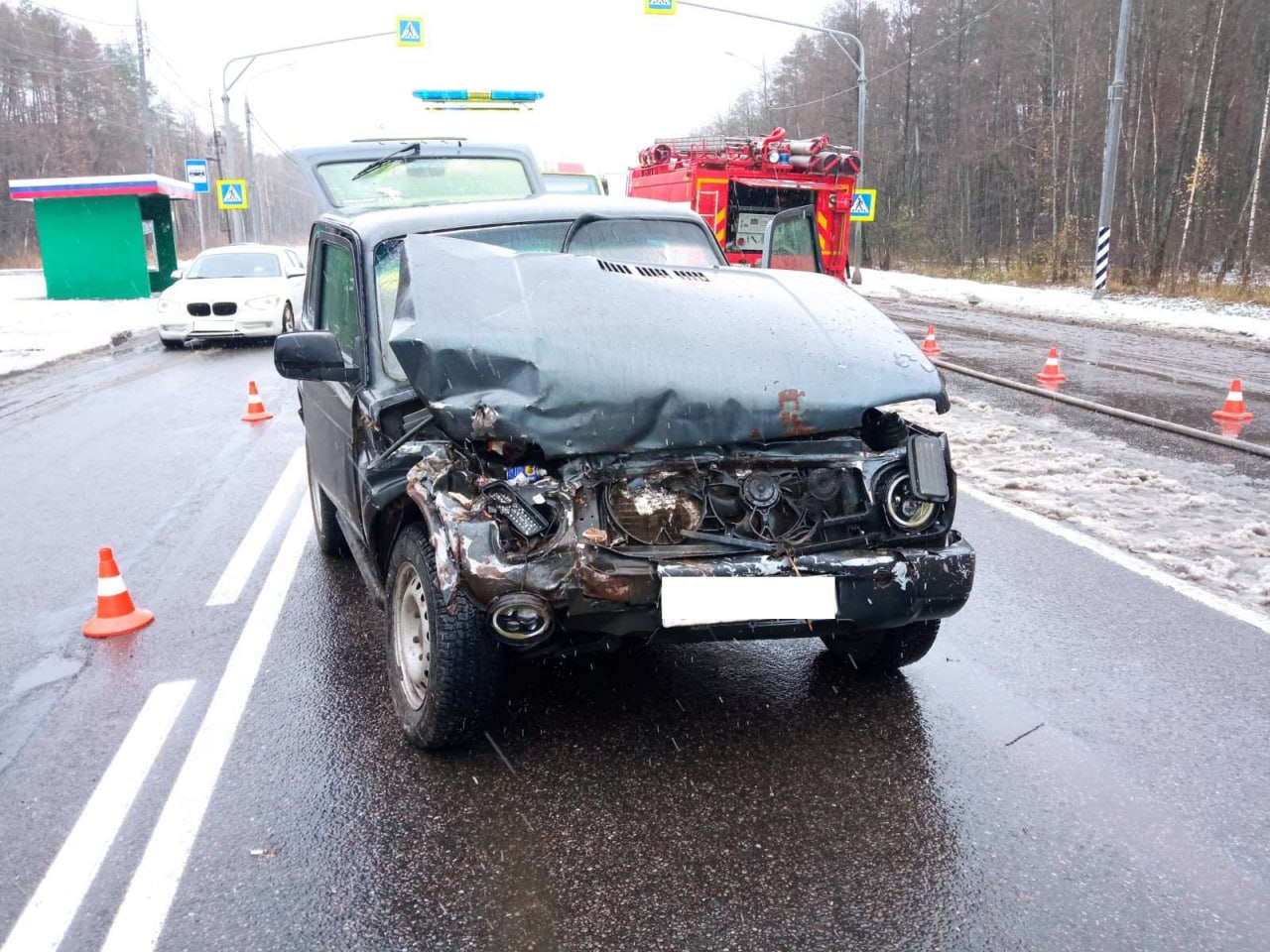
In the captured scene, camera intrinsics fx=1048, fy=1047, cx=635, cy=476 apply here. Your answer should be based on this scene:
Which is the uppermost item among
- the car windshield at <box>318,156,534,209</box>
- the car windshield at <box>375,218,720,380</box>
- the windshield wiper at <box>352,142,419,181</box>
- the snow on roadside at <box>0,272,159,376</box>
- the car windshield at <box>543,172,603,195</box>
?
the car windshield at <box>543,172,603,195</box>

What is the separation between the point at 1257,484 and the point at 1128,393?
13.9 ft

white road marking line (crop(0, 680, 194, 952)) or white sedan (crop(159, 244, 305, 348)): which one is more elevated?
white sedan (crop(159, 244, 305, 348))

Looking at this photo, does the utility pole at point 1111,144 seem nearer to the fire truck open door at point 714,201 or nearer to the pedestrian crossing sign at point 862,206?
the pedestrian crossing sign at point 862,206

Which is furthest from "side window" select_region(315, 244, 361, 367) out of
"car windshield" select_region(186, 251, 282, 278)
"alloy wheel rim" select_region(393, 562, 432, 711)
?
"car windshield" select_region(186, 251, 282, 278)

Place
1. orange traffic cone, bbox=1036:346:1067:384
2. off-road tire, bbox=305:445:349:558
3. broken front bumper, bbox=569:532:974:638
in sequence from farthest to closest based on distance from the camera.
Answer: orange traffic cone, bbox=1036:346:1067:384 < off-road tire, bbox=305:445:349:558 < broken front bumper, bbox=569:532:974:638

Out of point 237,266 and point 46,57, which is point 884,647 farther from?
point 46,57

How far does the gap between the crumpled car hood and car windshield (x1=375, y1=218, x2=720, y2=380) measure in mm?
375

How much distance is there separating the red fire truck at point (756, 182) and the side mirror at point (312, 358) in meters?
14.1

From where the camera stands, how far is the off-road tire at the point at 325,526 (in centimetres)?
579

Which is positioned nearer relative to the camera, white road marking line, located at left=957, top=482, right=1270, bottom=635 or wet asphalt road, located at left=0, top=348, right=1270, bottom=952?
wet asphalt road, located at left=0, top=348, right=1270, bottom=952

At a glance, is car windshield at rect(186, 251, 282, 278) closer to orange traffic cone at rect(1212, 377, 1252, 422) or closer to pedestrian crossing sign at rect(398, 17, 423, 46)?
pedestrian crossing sign at rect(398, 17, 423, 46)

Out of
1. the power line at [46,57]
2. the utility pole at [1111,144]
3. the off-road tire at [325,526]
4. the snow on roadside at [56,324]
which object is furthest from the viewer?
the power line at [46,57]

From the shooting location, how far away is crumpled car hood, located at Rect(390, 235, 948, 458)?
349 cm

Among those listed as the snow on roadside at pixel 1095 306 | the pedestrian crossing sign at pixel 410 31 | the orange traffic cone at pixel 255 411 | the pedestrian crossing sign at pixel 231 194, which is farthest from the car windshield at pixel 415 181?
the pedestrian crossing sign at pixel 231 194
